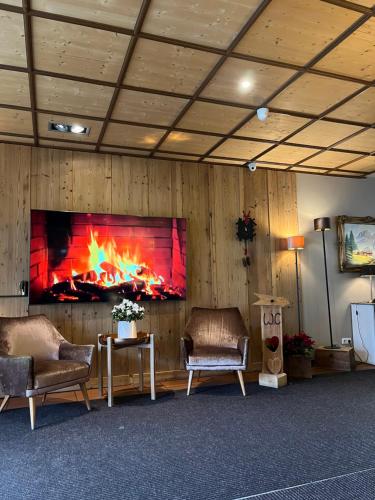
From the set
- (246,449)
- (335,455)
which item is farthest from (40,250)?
(335,455)

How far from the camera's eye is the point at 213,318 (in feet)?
14.4

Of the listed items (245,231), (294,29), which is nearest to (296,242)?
(245,231)

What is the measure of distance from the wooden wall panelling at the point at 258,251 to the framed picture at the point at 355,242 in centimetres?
120

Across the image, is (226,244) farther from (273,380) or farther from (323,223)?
(273,380)

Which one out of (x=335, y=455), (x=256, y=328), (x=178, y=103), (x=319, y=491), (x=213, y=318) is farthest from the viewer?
(x=256, y=328)

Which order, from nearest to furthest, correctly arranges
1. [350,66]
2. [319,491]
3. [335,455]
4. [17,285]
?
[319,491]
[335,455]
[350,66]
[17,285]

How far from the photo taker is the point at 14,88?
3.08 meters

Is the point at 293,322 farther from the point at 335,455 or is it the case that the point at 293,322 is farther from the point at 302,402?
the point at 335,455

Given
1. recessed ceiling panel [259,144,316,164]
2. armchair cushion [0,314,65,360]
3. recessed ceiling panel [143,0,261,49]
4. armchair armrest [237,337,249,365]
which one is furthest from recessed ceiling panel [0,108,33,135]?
armchair armrest [237,337,249,365]

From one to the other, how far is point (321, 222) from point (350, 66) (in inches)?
101

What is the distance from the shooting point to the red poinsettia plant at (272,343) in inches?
164

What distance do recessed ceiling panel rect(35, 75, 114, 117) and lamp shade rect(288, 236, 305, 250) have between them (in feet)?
9.42

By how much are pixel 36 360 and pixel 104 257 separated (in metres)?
1.30

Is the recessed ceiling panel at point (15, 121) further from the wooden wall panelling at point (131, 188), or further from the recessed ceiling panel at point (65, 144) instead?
the wooden wall panelling at point (131, 188)
